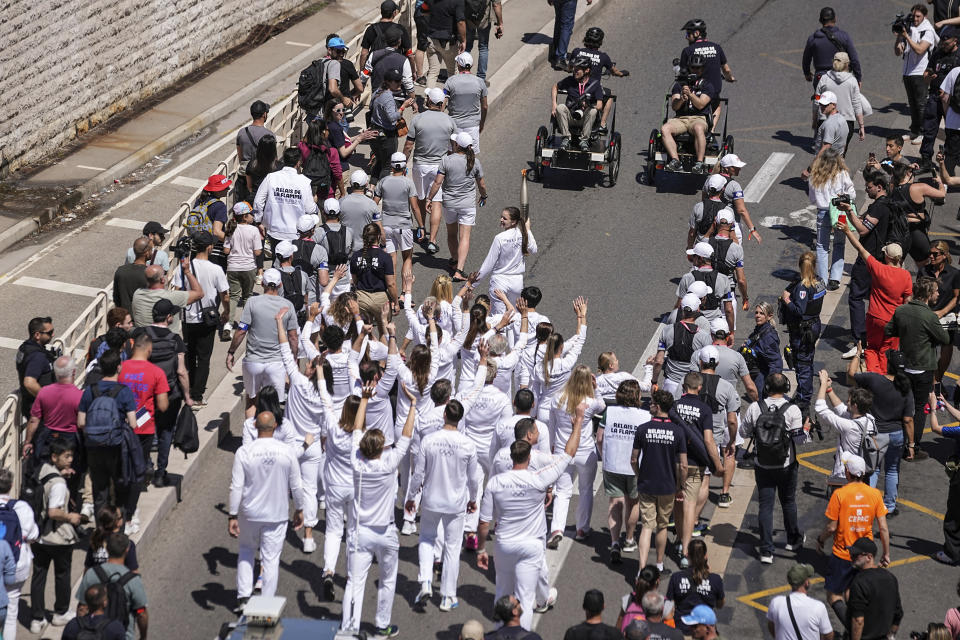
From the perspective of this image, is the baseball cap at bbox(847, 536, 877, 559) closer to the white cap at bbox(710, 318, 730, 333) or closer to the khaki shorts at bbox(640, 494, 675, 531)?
the khaki shorts at bbox(640, 494, 675, 531)

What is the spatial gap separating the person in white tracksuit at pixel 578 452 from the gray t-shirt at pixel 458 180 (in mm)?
4619

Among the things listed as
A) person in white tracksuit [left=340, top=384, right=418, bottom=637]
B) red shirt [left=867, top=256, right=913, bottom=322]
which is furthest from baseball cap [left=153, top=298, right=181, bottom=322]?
red shirt [left=867, top=256, right=913, bottom=322]

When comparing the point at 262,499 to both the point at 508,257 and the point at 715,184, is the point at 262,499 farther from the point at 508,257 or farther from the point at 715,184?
the point at 715,184

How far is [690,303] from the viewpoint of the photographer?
1443 centimetres

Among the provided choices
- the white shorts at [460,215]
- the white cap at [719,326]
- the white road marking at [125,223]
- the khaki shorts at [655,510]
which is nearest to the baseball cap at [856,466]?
the khaki shorts at [655,510]

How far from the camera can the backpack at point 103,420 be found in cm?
1233

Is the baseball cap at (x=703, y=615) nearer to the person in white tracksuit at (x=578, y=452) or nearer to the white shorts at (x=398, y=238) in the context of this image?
the person in white tracksuit at (x=578, y=452)

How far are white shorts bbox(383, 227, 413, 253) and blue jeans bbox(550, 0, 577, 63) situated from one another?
7521 millimetres

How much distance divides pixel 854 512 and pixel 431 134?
26.8ft

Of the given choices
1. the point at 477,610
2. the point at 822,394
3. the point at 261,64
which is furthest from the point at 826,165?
the point at 261,64

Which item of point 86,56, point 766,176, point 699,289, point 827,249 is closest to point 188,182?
point 86,56

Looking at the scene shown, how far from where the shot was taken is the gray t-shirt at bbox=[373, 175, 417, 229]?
672 inches

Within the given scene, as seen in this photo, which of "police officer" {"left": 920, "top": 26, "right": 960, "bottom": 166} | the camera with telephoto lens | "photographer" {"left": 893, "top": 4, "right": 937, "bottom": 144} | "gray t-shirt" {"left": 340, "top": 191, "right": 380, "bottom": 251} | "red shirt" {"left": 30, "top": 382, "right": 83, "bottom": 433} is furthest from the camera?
the camera with telephoto lens

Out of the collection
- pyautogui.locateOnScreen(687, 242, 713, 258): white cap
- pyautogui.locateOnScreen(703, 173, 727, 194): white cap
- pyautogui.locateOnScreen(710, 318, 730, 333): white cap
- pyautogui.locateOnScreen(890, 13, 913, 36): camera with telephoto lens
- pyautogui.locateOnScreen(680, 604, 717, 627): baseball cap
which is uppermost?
pyautogui.locateOnScreen(890, 13, 913, 36): camera with telephoto lens
